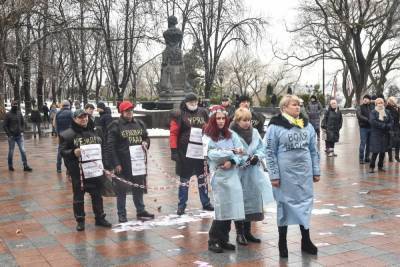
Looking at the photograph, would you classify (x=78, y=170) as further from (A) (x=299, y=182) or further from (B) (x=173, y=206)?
(A) (x=299, y=182)

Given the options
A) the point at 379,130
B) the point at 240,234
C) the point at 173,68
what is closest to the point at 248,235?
the point at 240,234

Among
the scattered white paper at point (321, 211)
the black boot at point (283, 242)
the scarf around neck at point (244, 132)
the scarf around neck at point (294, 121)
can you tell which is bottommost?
the scattered white paper at point (321, 211)

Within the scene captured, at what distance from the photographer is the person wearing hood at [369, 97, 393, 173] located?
38.0 feet

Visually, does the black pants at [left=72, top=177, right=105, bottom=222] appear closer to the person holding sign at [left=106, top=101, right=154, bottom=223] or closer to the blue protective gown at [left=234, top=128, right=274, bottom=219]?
the person holding sign at [left=106, top=101, right=154, bottom=223]

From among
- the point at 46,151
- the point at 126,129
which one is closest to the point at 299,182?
the point at 126,129

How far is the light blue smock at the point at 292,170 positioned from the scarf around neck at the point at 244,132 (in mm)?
576

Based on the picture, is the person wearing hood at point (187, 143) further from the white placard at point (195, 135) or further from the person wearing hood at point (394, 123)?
the person wearing hood at point (394, 123)

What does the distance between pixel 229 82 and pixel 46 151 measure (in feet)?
209

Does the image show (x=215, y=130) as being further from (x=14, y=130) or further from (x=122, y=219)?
(x=14, y=130)

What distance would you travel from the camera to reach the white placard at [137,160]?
7121mm

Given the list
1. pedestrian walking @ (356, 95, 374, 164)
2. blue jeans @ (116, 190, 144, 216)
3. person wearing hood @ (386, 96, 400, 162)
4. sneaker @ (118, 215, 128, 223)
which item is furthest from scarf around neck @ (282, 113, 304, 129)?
person wearing hood @ (386, 96, 400, 162)

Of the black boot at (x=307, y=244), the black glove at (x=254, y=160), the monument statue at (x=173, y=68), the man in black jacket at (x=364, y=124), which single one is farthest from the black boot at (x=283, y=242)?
the monument statue at (x=173, y=68)

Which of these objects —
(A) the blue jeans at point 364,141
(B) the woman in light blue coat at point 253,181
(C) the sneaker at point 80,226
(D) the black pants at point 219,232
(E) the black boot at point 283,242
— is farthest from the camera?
(A) the blue jeans at point 364,141

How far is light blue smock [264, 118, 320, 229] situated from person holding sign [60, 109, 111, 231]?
2600mm
